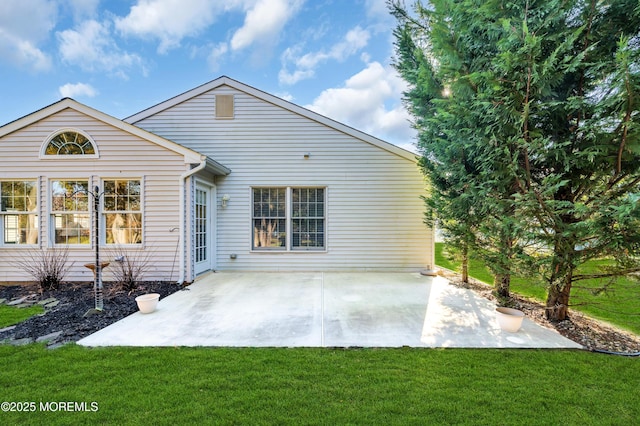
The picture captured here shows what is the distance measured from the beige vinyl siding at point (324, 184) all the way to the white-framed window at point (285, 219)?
0.19 meters

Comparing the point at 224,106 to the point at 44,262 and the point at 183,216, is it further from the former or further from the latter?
the point at 44,262

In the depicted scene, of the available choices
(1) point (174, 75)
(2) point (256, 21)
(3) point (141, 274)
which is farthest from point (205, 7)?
(3) point (141, 274)

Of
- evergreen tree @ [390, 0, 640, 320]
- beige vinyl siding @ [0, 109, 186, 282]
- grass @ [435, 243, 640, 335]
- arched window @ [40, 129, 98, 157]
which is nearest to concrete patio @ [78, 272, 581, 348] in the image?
grass @ [435, 243, 640, 335]

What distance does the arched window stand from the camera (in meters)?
6.21

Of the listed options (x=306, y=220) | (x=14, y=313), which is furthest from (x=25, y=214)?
(x=306, y=220)

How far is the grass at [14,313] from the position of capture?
394 centimetres

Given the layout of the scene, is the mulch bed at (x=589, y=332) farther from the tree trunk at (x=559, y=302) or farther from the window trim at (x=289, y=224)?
the window trim at (x=289, y=224)

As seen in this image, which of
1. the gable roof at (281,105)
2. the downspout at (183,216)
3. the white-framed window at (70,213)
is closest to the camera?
the downspout at (183,216)

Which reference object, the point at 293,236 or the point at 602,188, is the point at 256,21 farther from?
the point at 602,188

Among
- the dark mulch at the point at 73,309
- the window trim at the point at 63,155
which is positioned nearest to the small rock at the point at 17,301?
the dark mulch at the point at 73,309

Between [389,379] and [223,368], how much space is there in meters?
1.58

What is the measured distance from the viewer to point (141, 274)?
619 cm

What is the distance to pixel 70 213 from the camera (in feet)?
20.5

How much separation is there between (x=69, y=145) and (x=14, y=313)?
3816mm
